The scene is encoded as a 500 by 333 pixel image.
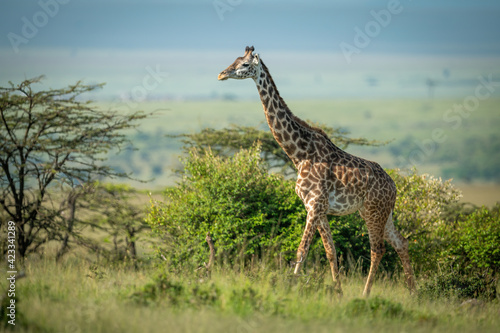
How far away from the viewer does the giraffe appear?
1132cm

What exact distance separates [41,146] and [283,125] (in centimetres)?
884

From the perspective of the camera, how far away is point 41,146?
17.5 metres

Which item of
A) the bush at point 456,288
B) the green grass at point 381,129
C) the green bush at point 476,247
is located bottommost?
the bush at point 456,288

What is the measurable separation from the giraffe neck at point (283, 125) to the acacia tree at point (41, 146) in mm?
7156

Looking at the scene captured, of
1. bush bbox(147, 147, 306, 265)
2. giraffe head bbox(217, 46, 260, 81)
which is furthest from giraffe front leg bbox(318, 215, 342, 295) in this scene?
giraffe head bbox(217, 46, 260, 81)

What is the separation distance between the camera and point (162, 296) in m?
9.02

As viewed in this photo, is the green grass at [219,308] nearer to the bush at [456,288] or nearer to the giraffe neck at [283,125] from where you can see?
the bush at [456,288]

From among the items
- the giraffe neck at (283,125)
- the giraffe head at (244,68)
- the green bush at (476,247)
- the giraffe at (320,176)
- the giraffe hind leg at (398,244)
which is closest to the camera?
the giraffe head at (244,68)

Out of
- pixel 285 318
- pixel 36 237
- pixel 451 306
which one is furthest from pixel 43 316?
pixel 36 237

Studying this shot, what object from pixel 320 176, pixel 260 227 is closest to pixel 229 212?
pixel 260 227

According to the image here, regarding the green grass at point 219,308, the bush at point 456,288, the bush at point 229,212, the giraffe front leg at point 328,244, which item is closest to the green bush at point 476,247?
the bush at point 456,288

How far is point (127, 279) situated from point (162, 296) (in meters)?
2.26

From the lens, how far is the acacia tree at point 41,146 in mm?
16938

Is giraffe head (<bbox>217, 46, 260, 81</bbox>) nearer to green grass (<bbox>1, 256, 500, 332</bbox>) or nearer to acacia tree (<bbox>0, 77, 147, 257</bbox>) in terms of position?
green grass (<bbox>1, 256, 500, 332</bbox>)
